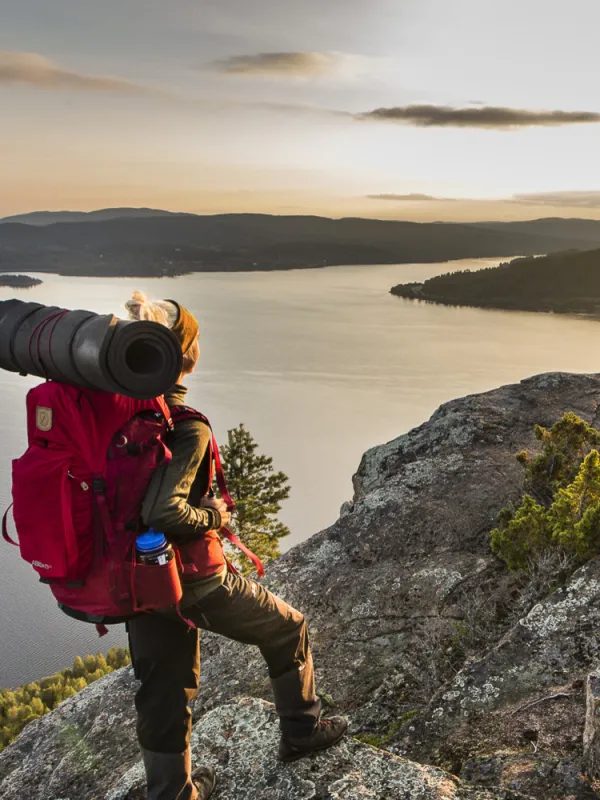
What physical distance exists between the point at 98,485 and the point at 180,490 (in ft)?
1.21

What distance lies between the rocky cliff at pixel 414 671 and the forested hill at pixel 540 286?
503 ft

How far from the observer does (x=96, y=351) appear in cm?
267

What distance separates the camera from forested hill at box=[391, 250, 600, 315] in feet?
499

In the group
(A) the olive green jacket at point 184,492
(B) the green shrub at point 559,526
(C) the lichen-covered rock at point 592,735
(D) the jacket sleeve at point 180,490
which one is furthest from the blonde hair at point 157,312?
(B) the green shrub at point 559,526

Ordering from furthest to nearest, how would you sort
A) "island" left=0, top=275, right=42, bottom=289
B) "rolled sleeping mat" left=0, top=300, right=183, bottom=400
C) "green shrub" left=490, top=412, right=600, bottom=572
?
"island" left=0, top=275, right=42, bottom=289 < "green shrub" left=490, top=412, right=600, bottom=572 < "rolled sleeping mat" left=0, top=300, right=183, bottom=400

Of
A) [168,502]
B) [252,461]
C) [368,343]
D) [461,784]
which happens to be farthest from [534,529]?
[368,343]

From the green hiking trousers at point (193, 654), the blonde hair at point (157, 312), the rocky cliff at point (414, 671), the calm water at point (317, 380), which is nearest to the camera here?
the blonde hair at point (157, 312)

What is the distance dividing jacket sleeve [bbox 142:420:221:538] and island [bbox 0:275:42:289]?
177 m

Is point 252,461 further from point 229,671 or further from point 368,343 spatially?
point 368,343

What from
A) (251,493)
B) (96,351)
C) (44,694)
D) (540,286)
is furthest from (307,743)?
(540,286)

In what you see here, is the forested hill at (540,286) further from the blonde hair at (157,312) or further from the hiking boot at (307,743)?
the blonde hair at (157,312)

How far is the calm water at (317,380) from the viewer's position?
4838 centimetres

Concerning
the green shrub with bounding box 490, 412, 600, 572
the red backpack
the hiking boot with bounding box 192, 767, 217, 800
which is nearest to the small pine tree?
the green shrub with bounding box 490, 412, 600, 572

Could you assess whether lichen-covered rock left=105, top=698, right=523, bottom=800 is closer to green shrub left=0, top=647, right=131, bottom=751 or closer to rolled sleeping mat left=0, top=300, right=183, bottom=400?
rolled sleeping mat left=0, top=300, right=183, bottom=400
